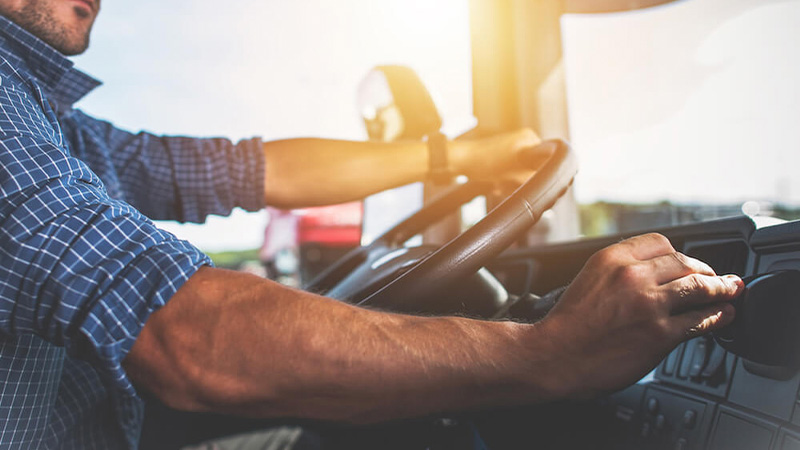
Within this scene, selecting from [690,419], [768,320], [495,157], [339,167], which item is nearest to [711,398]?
[690,419]

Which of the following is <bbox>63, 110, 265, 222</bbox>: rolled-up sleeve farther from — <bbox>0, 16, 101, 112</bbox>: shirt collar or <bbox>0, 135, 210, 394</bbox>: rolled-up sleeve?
<bbox>0, 135, 210, 394</bbox>: rolled-up sleeve

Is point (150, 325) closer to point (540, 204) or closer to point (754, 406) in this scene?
point (540, 204)

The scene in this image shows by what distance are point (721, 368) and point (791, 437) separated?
18cm

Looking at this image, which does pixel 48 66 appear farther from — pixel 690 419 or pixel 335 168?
pixel 690 419

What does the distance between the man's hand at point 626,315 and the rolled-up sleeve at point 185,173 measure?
1.09 m

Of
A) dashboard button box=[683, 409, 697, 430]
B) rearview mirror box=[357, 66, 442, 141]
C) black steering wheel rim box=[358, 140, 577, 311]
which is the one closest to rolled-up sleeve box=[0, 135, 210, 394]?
black steering wheel rim box=[358, 140, 577, 311]

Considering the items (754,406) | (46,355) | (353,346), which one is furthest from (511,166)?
(46,355)

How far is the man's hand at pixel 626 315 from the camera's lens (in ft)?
1.87

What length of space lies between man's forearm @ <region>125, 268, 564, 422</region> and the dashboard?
0.32 m

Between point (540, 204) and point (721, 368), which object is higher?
point (540, 204)

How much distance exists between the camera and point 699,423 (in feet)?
2.59

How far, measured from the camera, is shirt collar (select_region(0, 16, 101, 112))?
0.93 m

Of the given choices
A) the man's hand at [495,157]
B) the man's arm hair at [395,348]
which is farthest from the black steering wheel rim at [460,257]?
the man's hand at [495,157]

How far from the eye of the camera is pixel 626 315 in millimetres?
569
